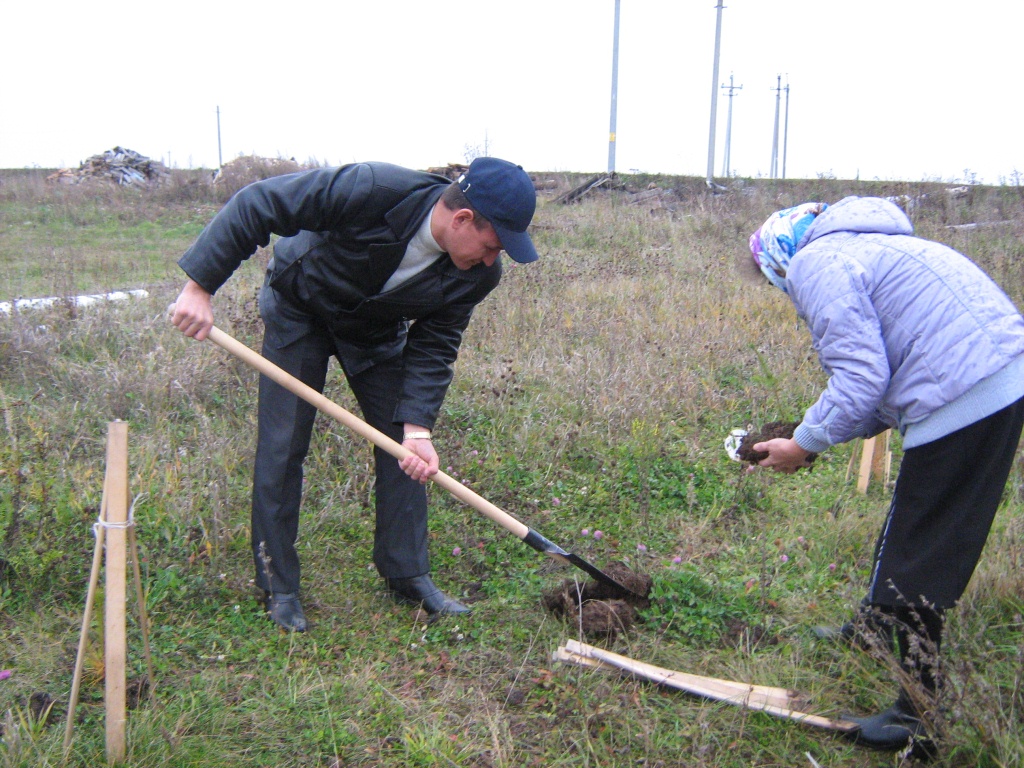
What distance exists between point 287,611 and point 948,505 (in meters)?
2.21

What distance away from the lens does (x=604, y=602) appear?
3066 millimetres

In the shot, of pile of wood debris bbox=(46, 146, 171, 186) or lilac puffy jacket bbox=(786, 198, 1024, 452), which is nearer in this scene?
lilac puffy jacket bbox=(786, 198, 1024, 452)

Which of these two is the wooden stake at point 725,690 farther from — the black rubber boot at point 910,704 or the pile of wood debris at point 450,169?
→ the pile of wood debris at point 450,169

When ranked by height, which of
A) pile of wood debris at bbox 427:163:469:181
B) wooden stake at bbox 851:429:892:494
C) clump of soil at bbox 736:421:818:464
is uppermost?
pile of wood debris at bbox 427:163:469:181

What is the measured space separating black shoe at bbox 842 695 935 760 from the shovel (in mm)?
957

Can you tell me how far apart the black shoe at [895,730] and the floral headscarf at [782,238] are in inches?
49.8

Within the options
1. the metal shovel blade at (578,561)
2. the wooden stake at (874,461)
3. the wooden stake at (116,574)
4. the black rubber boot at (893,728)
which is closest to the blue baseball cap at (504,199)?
the metal shovel blade at (578,561)

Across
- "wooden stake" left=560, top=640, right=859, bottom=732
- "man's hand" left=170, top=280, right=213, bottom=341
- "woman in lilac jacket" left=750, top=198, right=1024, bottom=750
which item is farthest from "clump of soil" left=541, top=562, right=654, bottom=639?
"man's hand" left=170, top=280, right=213, bottom=341

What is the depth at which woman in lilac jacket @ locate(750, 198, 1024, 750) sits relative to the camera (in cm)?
209

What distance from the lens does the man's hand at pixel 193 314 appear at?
264 centimetres

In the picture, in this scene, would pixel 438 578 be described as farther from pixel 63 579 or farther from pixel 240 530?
pixel 63 579

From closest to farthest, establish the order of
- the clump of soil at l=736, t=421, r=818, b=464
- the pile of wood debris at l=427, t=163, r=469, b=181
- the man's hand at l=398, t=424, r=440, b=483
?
the clump of soil at l=736, t=421, r=818, b=464
the man's hand at l=398, t=424, r=440, b=483
the pile of wood debris at l=427, t=163, r=469, b=181

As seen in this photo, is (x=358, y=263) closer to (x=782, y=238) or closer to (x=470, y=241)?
(x=470, y=241)

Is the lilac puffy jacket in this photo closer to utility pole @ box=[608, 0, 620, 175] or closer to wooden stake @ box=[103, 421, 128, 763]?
wooden stake @ box=[103, 421, 128, 763]
